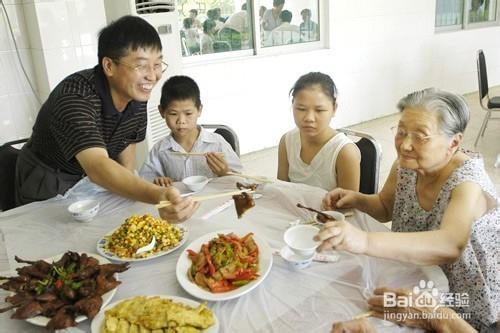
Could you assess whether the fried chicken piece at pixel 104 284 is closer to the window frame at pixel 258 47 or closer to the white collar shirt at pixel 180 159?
the white collar shirt at pixel 180 159

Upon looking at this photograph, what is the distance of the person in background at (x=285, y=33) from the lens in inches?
189

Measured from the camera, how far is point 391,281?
1092mm

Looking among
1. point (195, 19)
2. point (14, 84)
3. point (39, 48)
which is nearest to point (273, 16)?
point (195, 19)

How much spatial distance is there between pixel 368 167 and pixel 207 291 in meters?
1.15

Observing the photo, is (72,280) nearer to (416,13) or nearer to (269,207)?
(269,207)

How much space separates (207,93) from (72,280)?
11.0 feet

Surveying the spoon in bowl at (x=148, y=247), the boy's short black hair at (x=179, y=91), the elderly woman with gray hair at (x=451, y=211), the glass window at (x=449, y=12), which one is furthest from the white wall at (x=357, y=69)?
the elderly woman with gray hair at (x=451, y=211)

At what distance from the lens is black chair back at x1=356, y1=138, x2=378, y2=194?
1909 millimetres

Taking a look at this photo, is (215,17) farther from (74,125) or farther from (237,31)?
(74,125)

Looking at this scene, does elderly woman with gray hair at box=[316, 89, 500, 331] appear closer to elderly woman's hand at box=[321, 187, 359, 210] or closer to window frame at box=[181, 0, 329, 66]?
elderly woman's hand at box=[321, 187, 359, 210]

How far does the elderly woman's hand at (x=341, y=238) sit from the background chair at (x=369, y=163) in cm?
87

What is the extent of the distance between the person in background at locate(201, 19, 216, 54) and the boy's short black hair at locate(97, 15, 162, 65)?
2.72m

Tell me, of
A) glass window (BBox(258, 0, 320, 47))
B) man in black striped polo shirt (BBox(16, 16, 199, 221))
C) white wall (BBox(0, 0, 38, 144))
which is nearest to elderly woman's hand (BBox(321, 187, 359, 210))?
man in black striped polo shirt (BBox(16, 16, 199, 221))

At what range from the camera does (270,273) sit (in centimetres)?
116
